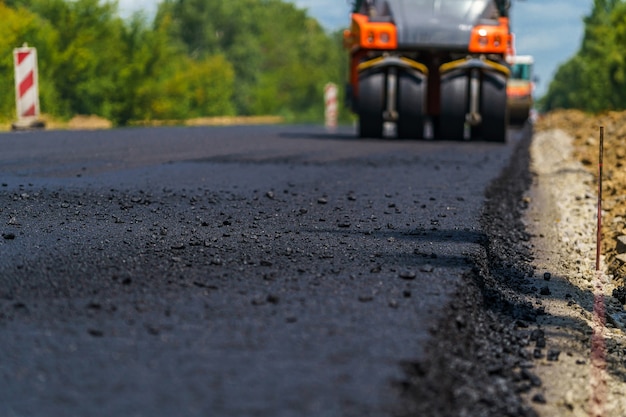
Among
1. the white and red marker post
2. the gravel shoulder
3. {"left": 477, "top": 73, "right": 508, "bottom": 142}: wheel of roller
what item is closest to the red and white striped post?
the white and red marker post

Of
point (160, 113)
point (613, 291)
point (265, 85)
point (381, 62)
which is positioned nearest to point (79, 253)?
point (613, 291)

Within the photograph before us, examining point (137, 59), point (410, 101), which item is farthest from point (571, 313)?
point (137, 59)

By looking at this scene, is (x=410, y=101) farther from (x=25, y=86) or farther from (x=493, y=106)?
(x=25, y=86)

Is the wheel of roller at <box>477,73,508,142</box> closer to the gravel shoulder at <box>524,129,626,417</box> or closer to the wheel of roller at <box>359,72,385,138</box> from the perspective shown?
the wheel of roller at <box>359,72,385,138</box>

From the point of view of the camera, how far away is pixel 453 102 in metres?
14.1

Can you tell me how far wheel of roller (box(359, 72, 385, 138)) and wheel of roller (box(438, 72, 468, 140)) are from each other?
93cm

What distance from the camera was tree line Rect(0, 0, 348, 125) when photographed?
92.8 feet

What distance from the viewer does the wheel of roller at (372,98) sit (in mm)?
14211

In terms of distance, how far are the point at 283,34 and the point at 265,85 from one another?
21249 mm

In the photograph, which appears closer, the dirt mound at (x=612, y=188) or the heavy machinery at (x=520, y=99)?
the dirt mound at (x=612, y=188)

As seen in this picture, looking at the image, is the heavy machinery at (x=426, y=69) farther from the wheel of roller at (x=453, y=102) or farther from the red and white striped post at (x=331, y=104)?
the red and white striped post at (x=331, y=104)

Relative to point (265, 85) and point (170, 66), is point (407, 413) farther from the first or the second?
point (265, 85)

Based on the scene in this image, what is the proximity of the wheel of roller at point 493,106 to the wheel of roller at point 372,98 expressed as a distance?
5.07 ft

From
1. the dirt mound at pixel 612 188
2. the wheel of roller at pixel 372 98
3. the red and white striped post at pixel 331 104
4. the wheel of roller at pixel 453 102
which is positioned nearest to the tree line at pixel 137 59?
the red and white striped post at pixel 331 104
